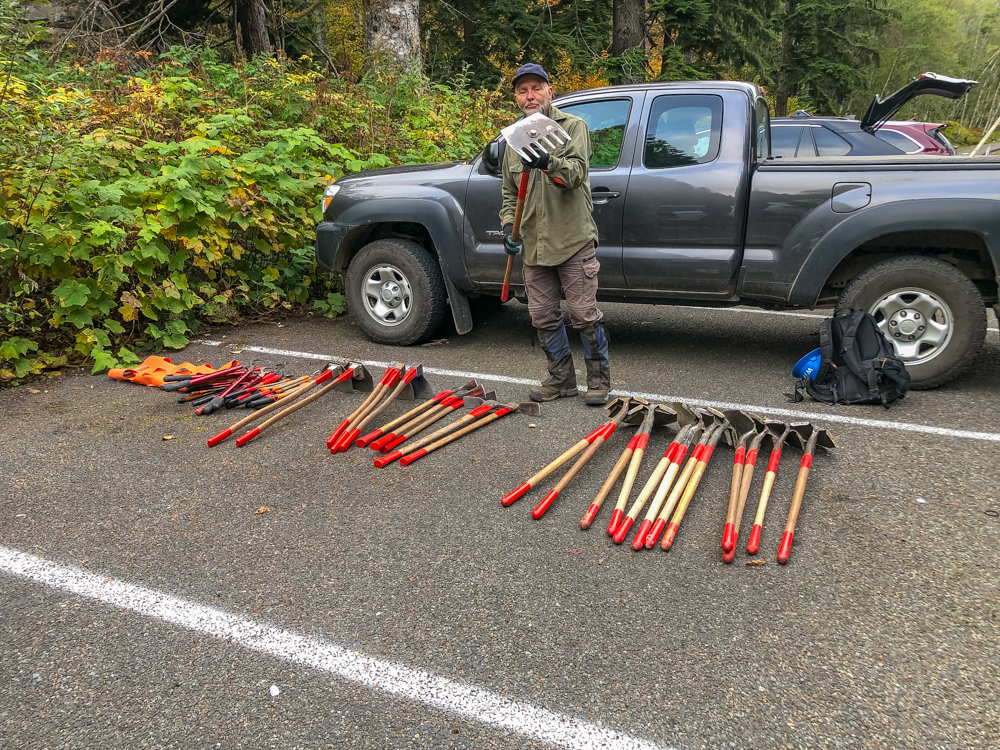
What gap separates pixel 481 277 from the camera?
5883mm

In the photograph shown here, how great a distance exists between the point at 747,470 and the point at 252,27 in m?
15.0

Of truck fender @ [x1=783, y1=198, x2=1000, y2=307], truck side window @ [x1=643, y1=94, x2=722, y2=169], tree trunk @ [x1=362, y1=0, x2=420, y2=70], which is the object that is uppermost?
tree trunk @ [x1=362, y1=0, x2=420, y2=70]

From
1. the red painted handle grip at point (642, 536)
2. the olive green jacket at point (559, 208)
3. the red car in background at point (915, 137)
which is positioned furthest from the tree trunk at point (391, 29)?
the red painted handle grip at point (642, 536)

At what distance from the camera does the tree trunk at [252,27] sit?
14.2 m

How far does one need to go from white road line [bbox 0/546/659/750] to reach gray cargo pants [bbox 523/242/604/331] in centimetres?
287

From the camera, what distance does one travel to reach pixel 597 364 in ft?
15.9

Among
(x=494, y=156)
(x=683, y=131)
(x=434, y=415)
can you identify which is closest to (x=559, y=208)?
(x=494, y=156)

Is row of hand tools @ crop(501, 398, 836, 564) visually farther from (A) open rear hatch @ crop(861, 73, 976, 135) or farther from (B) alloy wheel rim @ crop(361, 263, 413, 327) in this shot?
(A) open rear hatch @ crop(861, 73, 976, 135)

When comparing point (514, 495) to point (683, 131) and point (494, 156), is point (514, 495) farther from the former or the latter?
point (683, 131)

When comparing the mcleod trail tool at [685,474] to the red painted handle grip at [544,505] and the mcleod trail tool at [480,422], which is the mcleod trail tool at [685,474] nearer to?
the red painted handle grip at [544,505]

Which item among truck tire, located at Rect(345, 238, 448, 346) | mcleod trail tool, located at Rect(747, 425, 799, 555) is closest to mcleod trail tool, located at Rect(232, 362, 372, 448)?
truck tire, located at Rect(345, 238, 448, 346)

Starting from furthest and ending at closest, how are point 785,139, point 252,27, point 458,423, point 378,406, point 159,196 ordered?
1. point 252,27
2. point 785,139
3. point 159,196
4. point 378,406
5. point 458,423

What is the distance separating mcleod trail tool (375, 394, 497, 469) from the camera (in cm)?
394

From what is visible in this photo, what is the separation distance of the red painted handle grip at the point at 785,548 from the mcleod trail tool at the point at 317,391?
3033 millimetres
